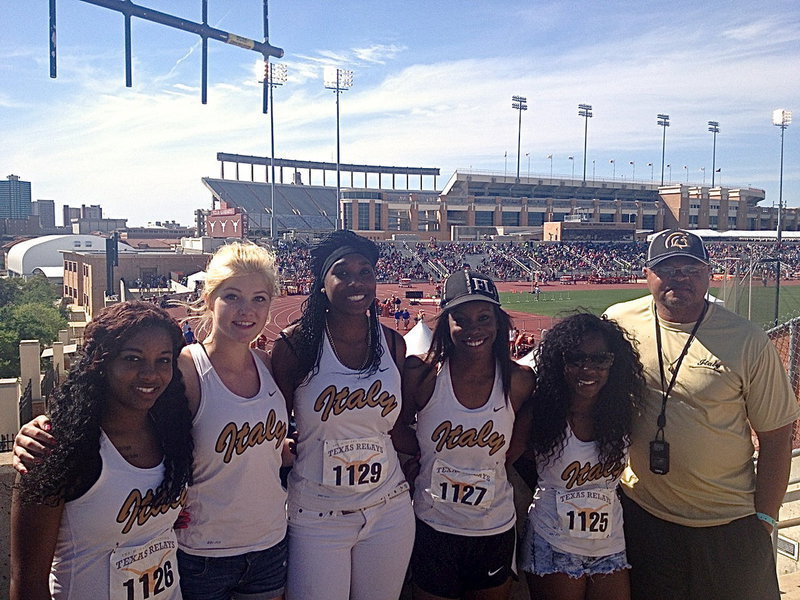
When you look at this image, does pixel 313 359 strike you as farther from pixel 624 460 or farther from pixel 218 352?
pixel 624 460

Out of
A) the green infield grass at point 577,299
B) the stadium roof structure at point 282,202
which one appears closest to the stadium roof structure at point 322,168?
the stadium roof structure at point 282,202

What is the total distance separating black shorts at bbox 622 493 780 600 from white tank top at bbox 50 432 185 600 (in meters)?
2.20

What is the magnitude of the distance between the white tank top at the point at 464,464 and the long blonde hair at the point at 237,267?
0.91 metres

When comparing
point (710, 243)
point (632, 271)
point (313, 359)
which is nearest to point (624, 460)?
point (313, 359)

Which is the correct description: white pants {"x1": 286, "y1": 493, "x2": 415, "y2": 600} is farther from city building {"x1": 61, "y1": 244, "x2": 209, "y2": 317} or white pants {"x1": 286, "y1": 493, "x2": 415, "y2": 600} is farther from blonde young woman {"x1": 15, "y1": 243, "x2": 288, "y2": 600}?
city building {"x1": 61, "y1": 244, "x2": 209, "y2": 317}

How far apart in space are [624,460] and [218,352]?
6.28 feet

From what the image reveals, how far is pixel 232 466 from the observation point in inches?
96.0

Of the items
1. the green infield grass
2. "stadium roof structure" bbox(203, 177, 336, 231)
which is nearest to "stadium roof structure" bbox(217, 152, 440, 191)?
"stadium roof structure" bbox(203, 177, 336, 231)

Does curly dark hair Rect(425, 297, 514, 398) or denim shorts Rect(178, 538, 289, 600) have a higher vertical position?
curly dark hair Rect(425, 297, 514, 398)

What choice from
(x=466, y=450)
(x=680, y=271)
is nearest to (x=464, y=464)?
(x=466, y=450)

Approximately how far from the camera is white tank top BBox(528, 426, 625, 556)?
111 inches

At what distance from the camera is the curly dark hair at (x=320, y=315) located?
111 inches

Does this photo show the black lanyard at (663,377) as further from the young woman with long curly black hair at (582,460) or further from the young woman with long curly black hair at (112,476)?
the young woman with long curly black hair at (112,476)

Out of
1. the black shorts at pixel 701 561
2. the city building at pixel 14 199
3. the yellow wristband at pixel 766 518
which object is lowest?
the black shorts at pixel 701 561
